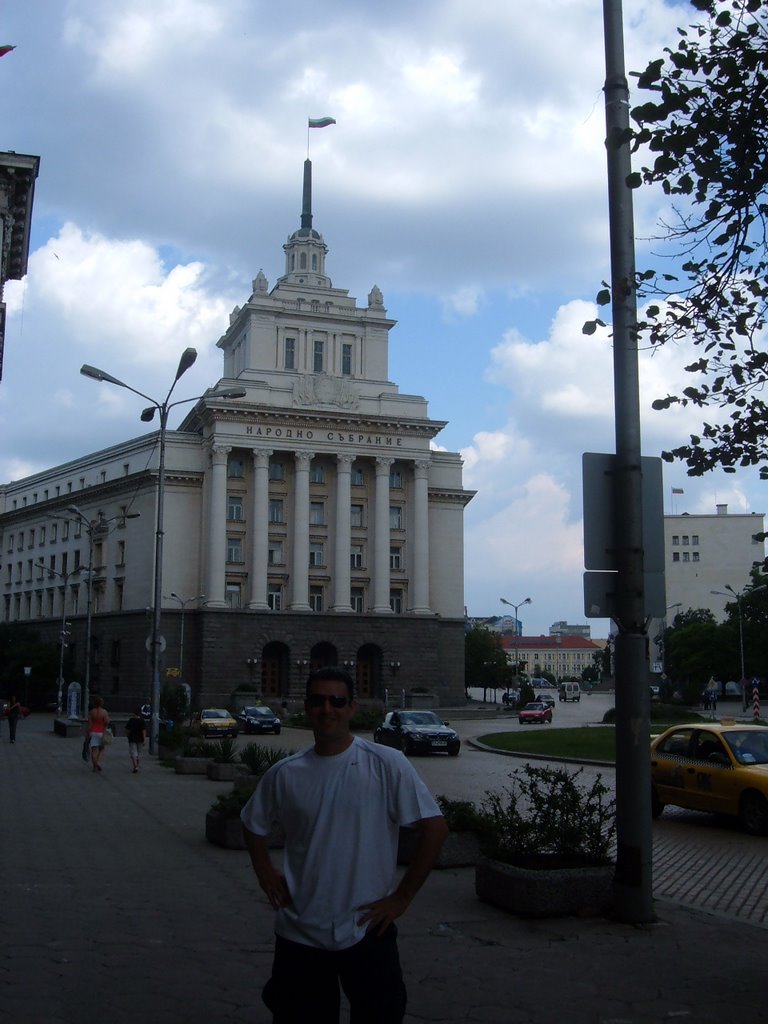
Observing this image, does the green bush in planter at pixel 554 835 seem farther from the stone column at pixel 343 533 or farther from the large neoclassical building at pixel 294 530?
the stone column at pixel 343 533

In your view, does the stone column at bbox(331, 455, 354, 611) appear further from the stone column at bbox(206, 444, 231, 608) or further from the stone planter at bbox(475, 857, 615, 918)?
the stone planter at bbox(475, 857, 615, 918)

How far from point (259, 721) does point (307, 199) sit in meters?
54.8

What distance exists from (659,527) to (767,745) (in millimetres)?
8258

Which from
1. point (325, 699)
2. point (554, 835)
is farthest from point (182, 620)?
point (325, 699)

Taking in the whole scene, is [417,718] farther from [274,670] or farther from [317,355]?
[317,355]

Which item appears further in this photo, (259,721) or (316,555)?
(316,555)

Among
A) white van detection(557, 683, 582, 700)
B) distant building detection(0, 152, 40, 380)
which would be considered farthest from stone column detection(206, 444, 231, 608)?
white van detection(557, 683, 582, 700)

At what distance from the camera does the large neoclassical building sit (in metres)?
75.1

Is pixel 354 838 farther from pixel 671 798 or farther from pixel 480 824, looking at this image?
pixel 671 798

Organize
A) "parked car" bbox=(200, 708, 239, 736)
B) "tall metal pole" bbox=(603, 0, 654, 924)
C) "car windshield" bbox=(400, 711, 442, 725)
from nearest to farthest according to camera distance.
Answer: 1. "tall metal pole" bbox=(603, 0, 654, 924)
2. "car windshield" bbox=(400, 711, 442, 725)
3. "parked car" bbox=(200, 708, 239, 736)

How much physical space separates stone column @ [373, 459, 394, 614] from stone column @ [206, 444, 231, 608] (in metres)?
11.0

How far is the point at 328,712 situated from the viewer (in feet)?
14.4

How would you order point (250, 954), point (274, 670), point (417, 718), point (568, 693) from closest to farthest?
point (250, 954) → point (417, 718) → point (274, 670) → point (568, 693)

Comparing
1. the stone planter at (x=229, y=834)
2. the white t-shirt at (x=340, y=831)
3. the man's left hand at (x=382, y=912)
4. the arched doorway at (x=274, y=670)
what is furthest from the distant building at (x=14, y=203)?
the man's left hand at (x=382, y=912)
